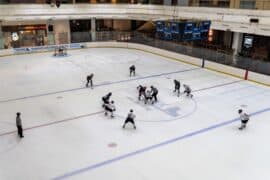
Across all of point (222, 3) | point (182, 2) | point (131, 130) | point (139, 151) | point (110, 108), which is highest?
point (182, 2)

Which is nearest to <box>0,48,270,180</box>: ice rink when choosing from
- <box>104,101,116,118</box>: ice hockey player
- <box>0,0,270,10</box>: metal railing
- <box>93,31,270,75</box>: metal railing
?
<box>104,101,116,118</box>: ice hockey player

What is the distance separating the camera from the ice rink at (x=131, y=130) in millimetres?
9070

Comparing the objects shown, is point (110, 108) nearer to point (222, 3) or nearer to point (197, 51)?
point (197, 51)

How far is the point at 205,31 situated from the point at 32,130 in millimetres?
11491

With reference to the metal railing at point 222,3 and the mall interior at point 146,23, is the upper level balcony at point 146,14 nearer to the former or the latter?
the mall interior at point 146,23

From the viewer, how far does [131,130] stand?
38.1 feet

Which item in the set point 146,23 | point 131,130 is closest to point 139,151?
point 131,130

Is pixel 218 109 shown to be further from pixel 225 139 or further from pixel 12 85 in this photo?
pixel 12 85

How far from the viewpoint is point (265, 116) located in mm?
13180

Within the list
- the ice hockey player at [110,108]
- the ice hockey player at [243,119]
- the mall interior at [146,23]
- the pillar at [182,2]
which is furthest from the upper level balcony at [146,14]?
the ice hockey player at [110,108]

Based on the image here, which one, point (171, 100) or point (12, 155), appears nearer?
point (12, 155)


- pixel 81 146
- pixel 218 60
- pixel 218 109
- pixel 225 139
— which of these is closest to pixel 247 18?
pixel 218 60

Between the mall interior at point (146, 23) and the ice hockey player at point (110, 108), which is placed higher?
the mall interior at point (146, 23)

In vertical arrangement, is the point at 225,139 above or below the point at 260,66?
below
